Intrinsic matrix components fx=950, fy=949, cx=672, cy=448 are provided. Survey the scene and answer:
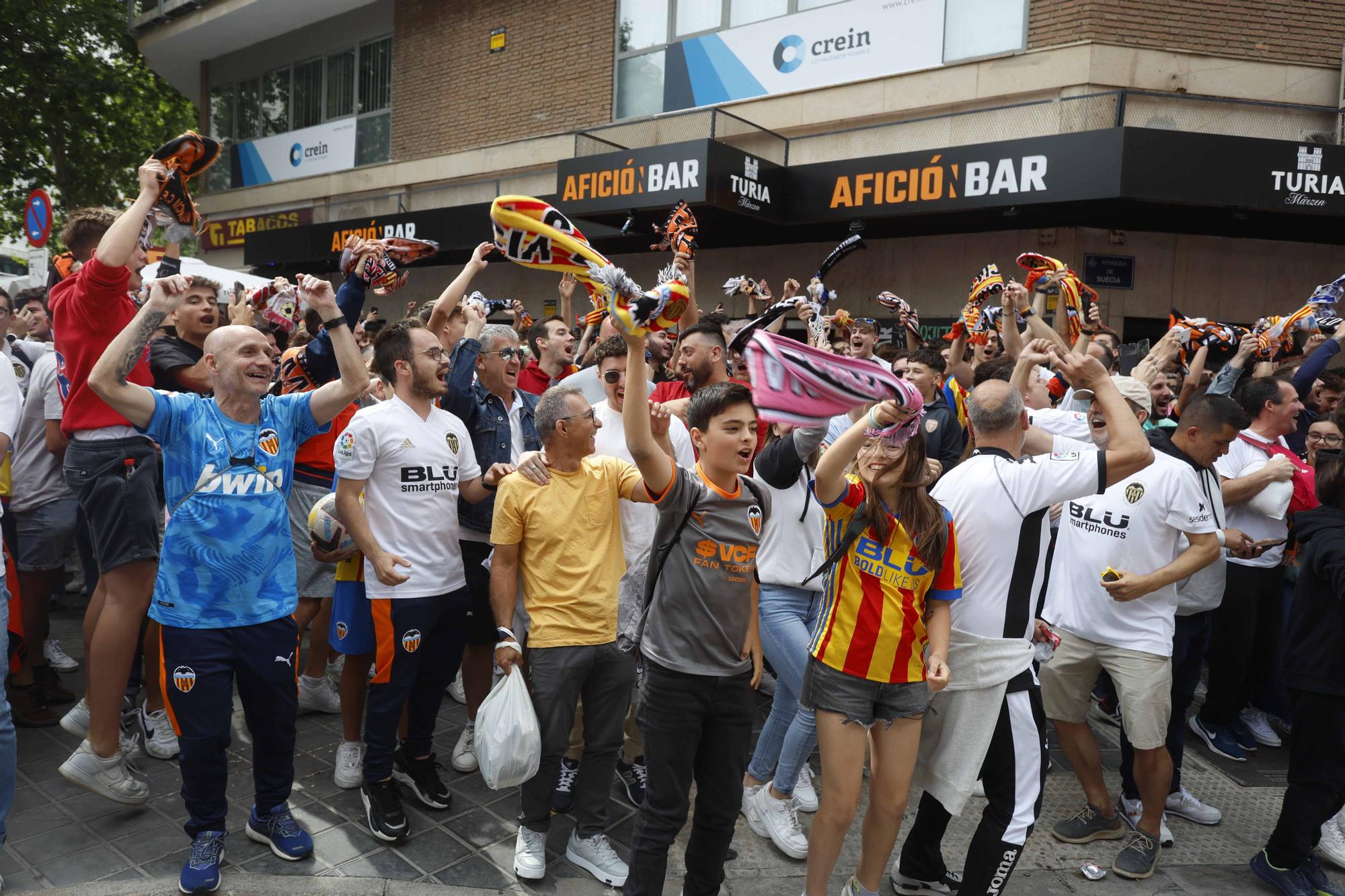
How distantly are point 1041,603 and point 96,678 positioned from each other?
4.25 metres

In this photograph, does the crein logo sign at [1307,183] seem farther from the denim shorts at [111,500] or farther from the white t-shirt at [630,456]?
the denim shorts at [111,500]

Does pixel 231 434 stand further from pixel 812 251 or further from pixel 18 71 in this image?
pixel 18 71

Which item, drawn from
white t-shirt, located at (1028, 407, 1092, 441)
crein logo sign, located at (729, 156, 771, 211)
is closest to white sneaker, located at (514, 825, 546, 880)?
white t-shirt, located at (1028, 407, 1092, 441)

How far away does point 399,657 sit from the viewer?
4113mm

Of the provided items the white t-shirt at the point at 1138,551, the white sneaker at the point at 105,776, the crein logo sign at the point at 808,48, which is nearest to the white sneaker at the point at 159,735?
the white sneaker at the point at 105,776

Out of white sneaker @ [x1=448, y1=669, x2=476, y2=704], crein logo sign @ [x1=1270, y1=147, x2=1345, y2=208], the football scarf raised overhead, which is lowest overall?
white sneaker @ [x1=448, y1=669, x2=476, y2=704]

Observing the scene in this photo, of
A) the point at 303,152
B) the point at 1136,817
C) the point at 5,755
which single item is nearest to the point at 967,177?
the point at 1136,817

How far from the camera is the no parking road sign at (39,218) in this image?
8141 mm

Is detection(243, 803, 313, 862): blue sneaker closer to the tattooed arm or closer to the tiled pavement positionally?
the tiled pavement

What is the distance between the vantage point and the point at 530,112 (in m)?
16.1

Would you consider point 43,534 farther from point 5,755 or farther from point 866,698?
point 866,698

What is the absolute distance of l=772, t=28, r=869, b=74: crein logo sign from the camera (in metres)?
12.5

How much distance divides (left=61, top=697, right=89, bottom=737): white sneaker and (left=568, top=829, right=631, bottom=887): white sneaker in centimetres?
246

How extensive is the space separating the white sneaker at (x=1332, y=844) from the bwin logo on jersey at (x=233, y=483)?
496 cm
